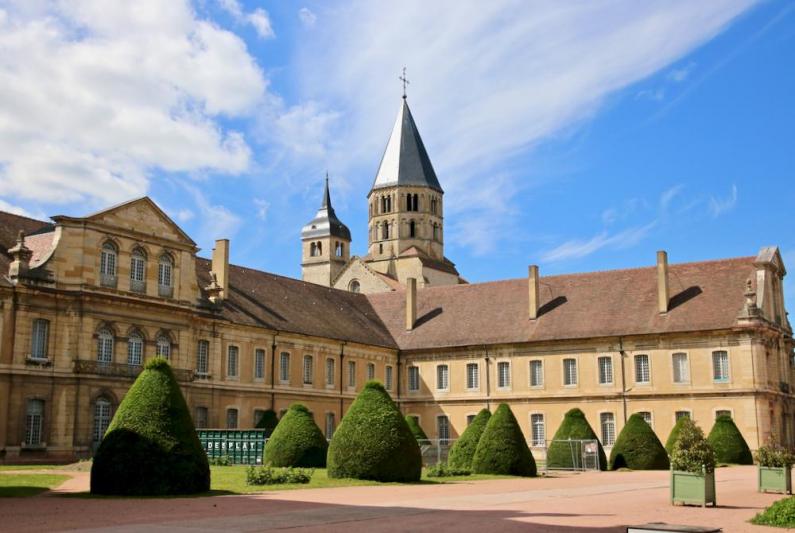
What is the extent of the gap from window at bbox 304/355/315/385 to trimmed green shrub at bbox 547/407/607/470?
44.0ft

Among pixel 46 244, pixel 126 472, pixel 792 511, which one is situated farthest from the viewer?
pixel 46 244

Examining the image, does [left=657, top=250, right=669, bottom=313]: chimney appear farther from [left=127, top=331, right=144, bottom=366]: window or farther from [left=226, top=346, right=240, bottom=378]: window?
[left=127, top=331, right=144, bottom=366]: window

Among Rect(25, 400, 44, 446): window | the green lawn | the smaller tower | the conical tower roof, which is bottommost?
the green lawn

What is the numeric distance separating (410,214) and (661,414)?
40.9 metres

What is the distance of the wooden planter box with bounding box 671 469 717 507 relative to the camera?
1802cm

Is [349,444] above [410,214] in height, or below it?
below

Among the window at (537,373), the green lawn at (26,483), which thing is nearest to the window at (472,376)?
the window at (537,373)

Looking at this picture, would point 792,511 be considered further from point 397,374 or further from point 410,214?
point 410,214

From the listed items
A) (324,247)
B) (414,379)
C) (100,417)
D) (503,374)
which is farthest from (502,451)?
(324,247)

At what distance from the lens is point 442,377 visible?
49469mm

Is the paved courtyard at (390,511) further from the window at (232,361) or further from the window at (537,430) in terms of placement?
the window at (537,430)

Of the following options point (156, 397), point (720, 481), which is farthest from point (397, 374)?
point (156, 397)

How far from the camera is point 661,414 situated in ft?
143

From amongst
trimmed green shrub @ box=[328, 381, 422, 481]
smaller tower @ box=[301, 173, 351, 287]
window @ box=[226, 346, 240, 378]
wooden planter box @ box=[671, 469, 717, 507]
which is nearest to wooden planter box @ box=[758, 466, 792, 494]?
wooden planter box @ box=[671, 469, 717, 507]
